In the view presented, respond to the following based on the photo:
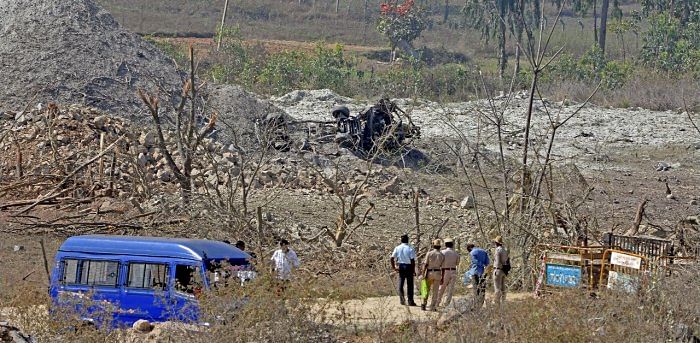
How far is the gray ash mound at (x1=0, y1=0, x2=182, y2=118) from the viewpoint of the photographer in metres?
31.9

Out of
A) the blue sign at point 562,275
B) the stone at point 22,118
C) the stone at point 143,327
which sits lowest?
the stone at point 22,118

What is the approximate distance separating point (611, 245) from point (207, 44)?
5226cm

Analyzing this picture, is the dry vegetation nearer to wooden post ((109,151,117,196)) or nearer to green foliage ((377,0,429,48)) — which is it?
wooden post ((109,151,117,196))

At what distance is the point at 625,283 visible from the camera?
15.2 metres

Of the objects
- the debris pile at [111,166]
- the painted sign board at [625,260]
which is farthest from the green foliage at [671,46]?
the painted sign board at [625,260]

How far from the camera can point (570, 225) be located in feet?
66.8

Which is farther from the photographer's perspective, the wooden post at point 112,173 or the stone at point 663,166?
the stone at point 663,166

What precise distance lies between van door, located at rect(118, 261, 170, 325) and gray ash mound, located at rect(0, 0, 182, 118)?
16403 millimetres

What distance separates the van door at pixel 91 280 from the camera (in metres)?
15.1

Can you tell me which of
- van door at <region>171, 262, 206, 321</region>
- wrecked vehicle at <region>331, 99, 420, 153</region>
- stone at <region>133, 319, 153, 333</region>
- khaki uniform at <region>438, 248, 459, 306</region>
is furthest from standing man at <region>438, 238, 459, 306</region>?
wrecked vehicle at <region>331, 99, 420, 153</region>

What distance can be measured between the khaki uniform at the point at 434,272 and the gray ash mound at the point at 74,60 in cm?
1603

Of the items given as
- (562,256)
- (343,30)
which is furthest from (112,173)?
(343,30)

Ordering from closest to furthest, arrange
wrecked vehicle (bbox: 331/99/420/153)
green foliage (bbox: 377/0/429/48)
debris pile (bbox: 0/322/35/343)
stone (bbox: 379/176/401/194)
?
debris pile (bbox: 0/322/35/343) < stone (bbox: 379/176/401/194) < wrecked vehicle (bbox: 331/99/420/153) < green foliage (bbox: 377/0/429/48)

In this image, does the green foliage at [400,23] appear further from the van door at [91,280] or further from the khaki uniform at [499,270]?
the van door at [91,280]
